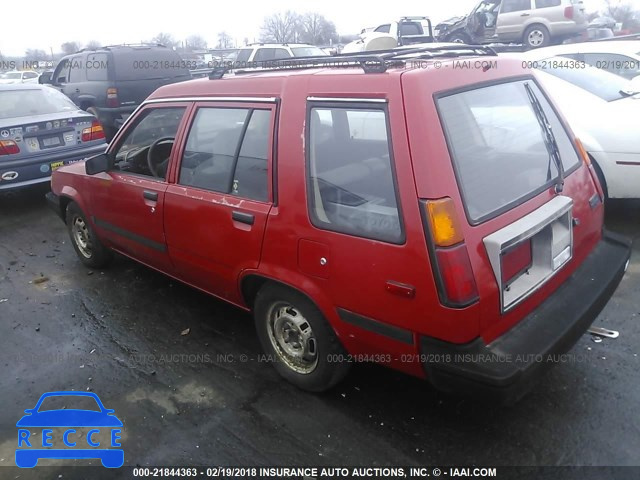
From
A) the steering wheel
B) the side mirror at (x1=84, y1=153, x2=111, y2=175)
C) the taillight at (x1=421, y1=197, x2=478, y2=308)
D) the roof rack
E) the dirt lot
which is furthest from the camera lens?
the side mirror at (x1=84, y1=153, x2=111, y2=175)

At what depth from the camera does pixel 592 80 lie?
5.74 m

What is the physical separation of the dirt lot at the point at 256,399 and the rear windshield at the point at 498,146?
1154 millimetres

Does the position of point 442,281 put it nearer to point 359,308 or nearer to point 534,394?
point 359,308

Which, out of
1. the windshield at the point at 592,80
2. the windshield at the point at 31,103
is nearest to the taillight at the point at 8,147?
the windshield at the point at 31,103

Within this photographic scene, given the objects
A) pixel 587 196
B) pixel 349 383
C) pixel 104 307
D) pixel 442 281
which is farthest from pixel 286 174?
pixel 104 307

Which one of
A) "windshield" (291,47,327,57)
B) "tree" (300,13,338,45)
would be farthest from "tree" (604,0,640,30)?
"windshield" (291,47,327,57)

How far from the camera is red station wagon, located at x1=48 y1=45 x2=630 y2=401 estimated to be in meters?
2.27

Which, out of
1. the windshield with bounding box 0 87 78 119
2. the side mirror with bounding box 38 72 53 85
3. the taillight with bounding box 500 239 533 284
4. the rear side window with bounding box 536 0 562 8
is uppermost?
the rear side window with bounding box 536 0 562 8

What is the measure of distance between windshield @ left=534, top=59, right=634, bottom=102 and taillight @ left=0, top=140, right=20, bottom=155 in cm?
646

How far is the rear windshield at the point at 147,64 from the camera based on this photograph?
32.9 ft

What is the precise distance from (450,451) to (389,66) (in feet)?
6.27

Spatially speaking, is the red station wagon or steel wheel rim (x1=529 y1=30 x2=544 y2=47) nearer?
the red station wagon

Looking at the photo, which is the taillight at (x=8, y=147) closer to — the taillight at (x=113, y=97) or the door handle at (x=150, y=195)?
the taillight at (x=113, y=97)

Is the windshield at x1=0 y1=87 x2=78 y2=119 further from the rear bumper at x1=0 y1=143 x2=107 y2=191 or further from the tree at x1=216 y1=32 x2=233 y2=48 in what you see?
the tree at x1=216 y1=32 x2=233 y2=48
